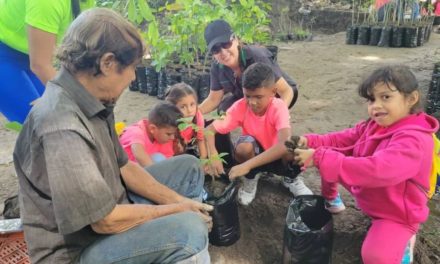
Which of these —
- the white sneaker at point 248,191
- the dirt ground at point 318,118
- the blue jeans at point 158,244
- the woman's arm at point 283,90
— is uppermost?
the woman's arm at point 283,90

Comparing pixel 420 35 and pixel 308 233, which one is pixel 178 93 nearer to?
pixel 308 233

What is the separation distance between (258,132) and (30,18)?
147 cm

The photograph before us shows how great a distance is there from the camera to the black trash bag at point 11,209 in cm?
247

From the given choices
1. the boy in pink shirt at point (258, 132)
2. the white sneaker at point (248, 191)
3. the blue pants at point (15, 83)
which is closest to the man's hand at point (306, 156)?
the boy in pink shirt at point (258, 132)

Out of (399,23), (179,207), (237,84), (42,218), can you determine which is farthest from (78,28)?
(399,23)

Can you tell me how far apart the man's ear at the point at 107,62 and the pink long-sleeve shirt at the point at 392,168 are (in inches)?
40.5

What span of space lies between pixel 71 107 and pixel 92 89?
0.42 ft

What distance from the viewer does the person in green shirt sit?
84.4 inches

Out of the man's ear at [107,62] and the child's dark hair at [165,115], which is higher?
the man's ear at [107,62]

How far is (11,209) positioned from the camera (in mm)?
2496

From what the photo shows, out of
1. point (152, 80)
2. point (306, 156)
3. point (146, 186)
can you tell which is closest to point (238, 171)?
point (306, 156)

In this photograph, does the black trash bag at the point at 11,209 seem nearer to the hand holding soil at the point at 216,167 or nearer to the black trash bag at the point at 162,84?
the hand holding soil at the point at 216,167

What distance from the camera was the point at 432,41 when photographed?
845cm

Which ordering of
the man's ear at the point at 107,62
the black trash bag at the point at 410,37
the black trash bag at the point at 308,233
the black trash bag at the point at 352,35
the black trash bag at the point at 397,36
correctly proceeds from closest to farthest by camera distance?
the man's ear at the point at 107,62, the black trash bag at the point at 308,233, the black trash bag at the point at 410,37, the black trash bag at the point at 397,36, the black trash bag at the point at 352,35
